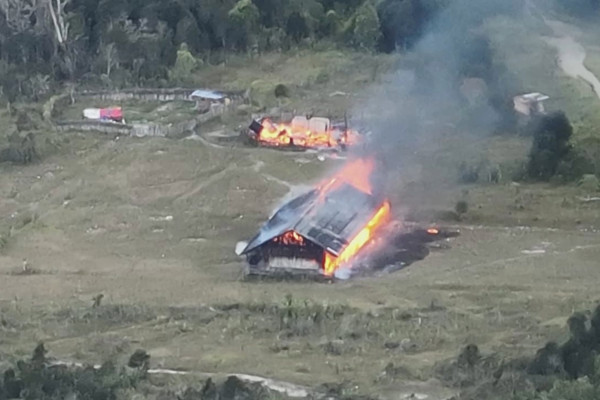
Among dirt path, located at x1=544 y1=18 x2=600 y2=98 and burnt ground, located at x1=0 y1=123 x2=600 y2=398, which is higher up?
dirt path, located at x1=544 y1=18 x2=600 y2=98

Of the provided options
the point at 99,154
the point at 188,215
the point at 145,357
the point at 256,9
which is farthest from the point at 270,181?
the point at 256,9

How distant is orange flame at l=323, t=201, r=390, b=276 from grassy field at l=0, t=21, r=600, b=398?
0.79 m

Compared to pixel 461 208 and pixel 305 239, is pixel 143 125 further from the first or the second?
pixel 305 239

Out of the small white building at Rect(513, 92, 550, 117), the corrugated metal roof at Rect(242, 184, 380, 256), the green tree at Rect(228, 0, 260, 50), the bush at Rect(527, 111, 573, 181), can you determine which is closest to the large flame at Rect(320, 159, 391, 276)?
the corrugated metal roof at Rect(242, 184, 380, 256)

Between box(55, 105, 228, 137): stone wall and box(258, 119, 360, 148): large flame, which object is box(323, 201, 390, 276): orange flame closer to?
box(258, 119, 360, 148): large flame

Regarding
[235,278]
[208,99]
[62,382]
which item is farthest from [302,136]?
[62,382]

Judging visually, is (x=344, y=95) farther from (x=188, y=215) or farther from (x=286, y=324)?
(x=286, y=324)

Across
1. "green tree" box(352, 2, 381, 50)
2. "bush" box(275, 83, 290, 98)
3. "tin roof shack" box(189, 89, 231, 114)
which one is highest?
"green tree" box(352, 2, 381, 50)

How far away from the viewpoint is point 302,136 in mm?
47875

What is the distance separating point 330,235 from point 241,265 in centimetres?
217

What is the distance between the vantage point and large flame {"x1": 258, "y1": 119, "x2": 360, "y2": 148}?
4747cm

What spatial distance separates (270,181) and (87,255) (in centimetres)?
683

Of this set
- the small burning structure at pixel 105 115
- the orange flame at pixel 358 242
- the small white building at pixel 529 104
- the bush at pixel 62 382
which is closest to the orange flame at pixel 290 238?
the orange flame at pixel 358 242

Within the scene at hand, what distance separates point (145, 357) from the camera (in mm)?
30594
